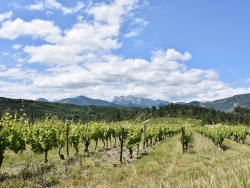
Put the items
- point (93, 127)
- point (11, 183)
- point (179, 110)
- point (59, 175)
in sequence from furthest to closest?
point (179, 110) < point (93, 127) < point (59, 175) < point (11, 183)

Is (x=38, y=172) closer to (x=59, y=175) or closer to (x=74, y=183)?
(x=59, y=175)

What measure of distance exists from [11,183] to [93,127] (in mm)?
20639

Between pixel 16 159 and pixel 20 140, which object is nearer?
pixel 20 140

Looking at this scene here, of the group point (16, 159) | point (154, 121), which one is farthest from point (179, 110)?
point (16, 159)

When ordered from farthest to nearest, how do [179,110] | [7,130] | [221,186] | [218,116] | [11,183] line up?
[179,110], [218,116], [7,130], [11,183], [221,186]

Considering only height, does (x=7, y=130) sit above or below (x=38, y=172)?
above

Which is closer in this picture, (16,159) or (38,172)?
(38,172)

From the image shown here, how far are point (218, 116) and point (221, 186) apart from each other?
180069mm

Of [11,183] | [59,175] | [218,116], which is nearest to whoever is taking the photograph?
[11,183]

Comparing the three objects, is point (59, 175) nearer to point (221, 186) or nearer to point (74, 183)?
point (74, 183)

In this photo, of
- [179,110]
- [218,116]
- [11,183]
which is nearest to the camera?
[11,183]

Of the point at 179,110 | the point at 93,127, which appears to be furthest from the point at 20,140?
the point at 179,110

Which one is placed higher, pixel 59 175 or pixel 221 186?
pixel 221 186

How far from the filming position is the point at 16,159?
2250 centimetres
